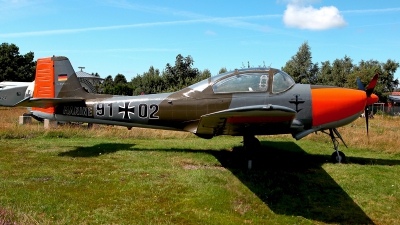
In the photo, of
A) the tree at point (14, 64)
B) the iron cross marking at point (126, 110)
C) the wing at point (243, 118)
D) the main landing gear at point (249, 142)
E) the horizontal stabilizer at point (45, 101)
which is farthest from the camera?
the tree at point (14, 64)

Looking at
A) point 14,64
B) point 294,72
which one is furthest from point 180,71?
point 14,64

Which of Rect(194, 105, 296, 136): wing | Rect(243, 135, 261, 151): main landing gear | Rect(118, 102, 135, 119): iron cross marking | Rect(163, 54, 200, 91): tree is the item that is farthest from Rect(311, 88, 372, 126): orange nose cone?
Rect(163, 54, 200, 91): tree

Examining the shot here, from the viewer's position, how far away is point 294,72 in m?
46.2

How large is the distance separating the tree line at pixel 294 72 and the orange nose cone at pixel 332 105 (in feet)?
95.0

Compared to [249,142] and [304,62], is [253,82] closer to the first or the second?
[249,142]

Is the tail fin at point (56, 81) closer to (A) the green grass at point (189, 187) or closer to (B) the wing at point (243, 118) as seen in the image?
(A) the green grass at point (189, 187)

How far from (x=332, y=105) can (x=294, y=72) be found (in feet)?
133

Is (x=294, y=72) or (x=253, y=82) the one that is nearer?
(x=253, y=82)

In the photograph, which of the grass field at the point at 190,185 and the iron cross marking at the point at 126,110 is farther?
the iron cross marking at the point at 126,110

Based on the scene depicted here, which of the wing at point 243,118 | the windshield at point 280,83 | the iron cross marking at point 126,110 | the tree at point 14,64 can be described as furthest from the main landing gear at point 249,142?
the tree at point 14,64

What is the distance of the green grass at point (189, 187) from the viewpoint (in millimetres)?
4695

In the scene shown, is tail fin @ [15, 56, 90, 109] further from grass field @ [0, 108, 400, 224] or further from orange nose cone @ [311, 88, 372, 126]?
orange nose cone @ [311, 88, 372, 126]

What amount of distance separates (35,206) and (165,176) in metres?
2.69

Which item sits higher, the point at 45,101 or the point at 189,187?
the point at 45,101
